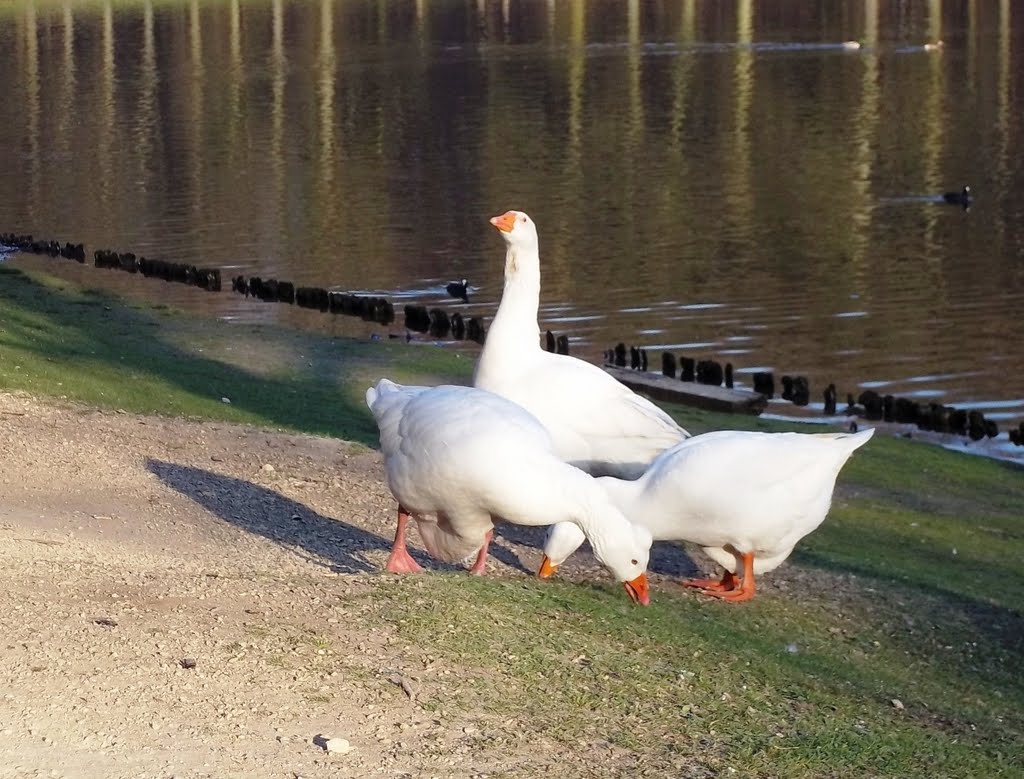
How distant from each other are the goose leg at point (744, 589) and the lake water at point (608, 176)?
996 cm

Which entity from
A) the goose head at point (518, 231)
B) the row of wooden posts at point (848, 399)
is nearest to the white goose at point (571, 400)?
the goose head at point (518, 231)

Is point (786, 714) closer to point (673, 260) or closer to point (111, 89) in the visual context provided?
point (673, 260)

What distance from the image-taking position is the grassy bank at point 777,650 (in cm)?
659

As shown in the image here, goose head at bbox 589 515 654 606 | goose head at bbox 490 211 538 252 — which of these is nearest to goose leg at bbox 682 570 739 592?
goose head at bbox 589 515 654 606

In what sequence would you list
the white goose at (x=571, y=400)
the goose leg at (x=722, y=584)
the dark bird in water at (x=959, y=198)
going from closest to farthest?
1. the goose leg at (x=722, y=584)
2. the white goose at (x=571, y=400)
3. the dark bird in water at (x=959, y=198)

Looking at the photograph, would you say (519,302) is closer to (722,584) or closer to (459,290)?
(722,584)

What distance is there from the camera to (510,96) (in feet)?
197

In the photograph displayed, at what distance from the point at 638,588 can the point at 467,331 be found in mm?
15678

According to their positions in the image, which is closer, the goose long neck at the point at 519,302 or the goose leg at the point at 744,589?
the goose leg at the point at 744,589

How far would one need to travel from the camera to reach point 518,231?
10789 mm

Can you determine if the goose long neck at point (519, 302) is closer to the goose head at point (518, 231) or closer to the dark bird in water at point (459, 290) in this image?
the goose head at point (518, 231)

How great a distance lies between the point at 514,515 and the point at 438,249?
81.2ft

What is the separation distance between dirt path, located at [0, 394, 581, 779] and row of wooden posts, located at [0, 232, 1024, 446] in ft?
30.1

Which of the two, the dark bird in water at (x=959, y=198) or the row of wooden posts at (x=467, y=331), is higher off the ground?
the dark bird in water at (x=959, y=198)
